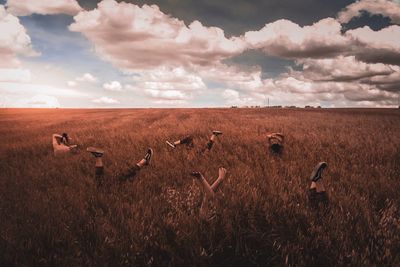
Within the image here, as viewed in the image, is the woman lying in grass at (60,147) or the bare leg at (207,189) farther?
the woman lying in grass at (60,147)

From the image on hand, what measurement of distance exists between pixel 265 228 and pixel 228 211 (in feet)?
1.64

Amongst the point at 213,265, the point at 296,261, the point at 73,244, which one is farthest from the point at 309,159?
the point at 73,244

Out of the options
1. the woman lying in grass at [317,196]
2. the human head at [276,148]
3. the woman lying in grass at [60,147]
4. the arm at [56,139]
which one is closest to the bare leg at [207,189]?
the woman lying in grass at [317,196]

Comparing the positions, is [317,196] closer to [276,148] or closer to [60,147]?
[276,148]

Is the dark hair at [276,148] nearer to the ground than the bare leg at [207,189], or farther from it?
farther from it

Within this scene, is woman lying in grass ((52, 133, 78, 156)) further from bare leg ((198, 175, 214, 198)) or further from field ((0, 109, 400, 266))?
bare leg ((198, 175, 214, 198))

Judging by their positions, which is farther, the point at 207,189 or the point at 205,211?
the point at 207,189

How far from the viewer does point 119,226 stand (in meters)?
3.52

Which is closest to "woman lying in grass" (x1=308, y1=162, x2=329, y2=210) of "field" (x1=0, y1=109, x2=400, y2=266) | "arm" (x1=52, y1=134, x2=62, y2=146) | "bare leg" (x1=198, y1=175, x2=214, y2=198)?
"field" (x1=0, y1=109, x2=400, y2=266)

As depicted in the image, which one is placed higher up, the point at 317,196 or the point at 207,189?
the point at 207,189

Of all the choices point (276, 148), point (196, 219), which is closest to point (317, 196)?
point (196, 219)

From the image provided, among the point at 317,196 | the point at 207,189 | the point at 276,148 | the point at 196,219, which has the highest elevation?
the point at 276,148

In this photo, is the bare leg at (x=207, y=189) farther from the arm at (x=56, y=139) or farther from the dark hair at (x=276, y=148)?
the arm at (x=56, y=139)

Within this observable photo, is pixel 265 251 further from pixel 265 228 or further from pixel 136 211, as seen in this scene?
pixel 136 211
